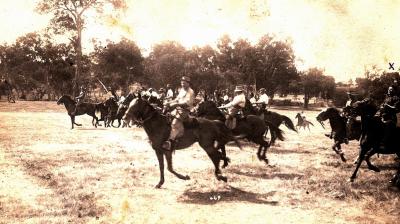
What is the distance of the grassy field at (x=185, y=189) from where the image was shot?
803 cm

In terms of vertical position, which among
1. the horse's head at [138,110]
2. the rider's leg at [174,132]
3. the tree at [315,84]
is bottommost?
the rider's leg at [174,132]

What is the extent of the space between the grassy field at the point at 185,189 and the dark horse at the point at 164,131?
30.4 inches

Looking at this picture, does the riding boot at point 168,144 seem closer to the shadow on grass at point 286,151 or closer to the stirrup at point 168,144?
the stirrup at point 168,144

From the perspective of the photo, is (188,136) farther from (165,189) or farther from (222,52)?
(222,52)

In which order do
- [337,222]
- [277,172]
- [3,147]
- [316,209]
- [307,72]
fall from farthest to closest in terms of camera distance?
1. [307,72]
2. [3,147]
3. [277,172]
4. [316,209]
5. [337,222]

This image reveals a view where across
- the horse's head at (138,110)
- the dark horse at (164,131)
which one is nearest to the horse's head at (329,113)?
the dark horse at (164,131)

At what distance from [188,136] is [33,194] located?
14.0 ft

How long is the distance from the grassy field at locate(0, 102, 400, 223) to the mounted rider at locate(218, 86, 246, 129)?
1.64m

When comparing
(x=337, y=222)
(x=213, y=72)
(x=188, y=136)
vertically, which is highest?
(x=213, y=72)

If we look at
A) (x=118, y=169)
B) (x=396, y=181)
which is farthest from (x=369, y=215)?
(x=118, y=169)

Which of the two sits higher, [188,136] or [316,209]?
[188,136]

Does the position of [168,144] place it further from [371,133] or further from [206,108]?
[371,133]

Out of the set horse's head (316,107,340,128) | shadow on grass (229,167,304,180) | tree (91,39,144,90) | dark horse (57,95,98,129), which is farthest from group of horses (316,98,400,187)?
tree (91,39,144,90)

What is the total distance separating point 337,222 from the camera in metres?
7.73
